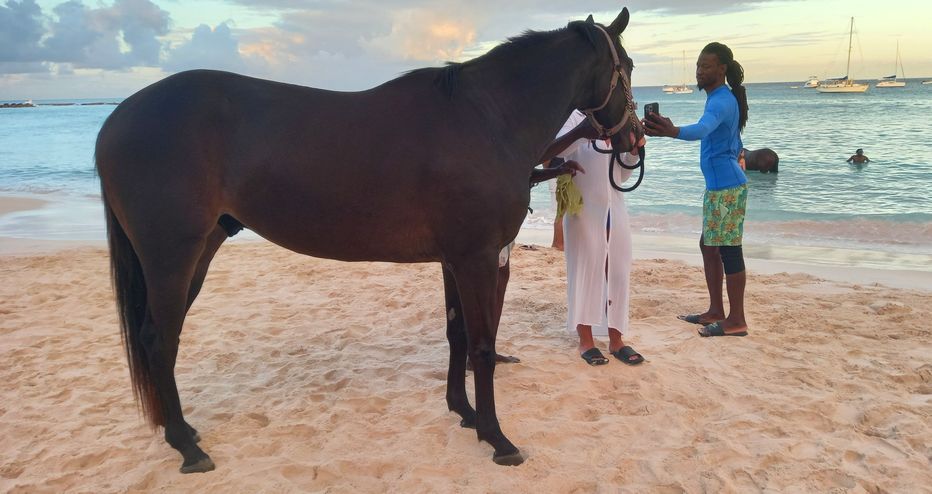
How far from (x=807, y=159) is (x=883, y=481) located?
18.8m

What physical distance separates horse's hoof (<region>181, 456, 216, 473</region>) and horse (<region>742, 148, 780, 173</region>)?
16.2m

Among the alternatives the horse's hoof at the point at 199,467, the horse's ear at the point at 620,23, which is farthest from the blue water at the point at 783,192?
the horse's hoof at the point at 199,467

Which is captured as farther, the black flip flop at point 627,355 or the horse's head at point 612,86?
the black flip flop at point 627,355

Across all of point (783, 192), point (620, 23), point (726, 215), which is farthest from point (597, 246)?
point (783, 192)

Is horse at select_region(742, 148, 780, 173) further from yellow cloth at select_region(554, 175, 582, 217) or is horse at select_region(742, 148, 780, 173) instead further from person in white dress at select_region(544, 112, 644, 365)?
yellow cloth at select_region(554, 175, 582, 217)

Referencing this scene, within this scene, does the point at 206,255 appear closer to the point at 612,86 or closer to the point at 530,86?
the point at 530,86

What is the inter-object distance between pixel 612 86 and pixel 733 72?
1.96 meters

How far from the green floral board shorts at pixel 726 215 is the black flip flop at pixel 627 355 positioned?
1142 mm

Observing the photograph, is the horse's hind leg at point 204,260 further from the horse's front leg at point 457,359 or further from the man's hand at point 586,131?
the man's hand at point 586,131

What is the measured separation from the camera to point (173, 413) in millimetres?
2918

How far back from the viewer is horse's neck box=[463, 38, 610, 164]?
2889 millimetres

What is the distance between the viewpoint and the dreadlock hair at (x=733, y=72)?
434 centimetres

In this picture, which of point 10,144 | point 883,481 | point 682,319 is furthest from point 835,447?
point 10,144

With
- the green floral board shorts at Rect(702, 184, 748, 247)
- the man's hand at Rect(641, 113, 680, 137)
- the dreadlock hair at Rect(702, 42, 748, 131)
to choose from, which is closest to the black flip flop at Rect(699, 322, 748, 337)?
the green floral board shorts at Rect(702, 184, 748, 247)
